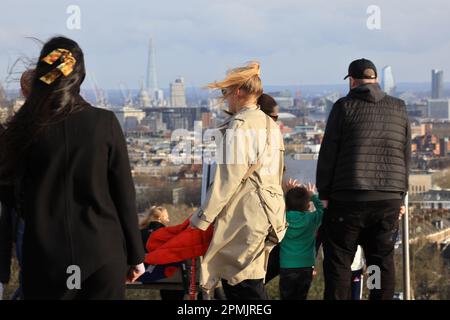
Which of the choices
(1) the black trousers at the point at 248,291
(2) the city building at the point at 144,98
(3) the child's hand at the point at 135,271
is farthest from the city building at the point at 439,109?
(2) the city building at the point at 144,98

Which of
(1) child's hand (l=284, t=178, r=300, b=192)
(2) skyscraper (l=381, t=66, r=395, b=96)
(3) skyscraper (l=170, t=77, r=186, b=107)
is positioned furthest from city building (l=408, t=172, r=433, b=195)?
(3) skyscraper (l=170, t=77, r=186, b=107)

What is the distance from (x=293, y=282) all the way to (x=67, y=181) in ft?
8.17

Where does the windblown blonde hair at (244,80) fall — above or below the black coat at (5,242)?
above

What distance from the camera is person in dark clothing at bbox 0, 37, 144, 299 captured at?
12.0 ft

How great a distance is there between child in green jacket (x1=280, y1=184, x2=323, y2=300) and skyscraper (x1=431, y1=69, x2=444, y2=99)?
460 centimetres

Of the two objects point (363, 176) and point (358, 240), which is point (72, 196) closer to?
point (363, 176)

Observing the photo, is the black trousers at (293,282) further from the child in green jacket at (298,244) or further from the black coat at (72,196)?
the black coat at (72,196)

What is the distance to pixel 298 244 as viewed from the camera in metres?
5.79

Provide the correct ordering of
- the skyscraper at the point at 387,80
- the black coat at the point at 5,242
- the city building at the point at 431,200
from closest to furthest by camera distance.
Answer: the black coat at the point at 5,242 < the skyscraper at the point at 387,80 < the city building at the point at 431,200

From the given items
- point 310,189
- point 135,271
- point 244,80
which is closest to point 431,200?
point 310,189

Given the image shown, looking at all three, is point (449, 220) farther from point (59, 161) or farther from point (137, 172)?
point (137, 172)

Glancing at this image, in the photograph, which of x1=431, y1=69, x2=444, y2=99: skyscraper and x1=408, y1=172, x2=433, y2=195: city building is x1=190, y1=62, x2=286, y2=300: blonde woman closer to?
x1=408, y1=172, x2=433, y2=195: city building

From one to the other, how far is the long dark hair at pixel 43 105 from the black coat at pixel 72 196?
35 millimetres

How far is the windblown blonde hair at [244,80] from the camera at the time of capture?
16.7 ft
